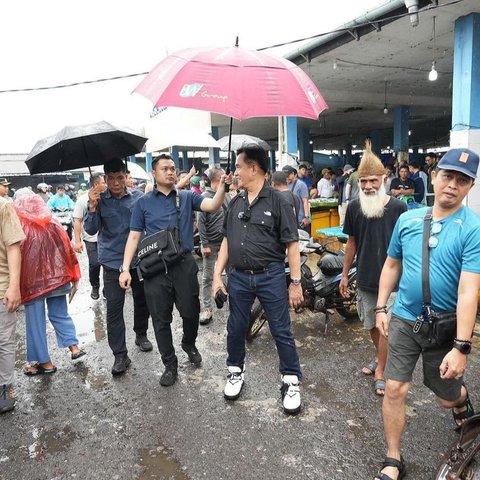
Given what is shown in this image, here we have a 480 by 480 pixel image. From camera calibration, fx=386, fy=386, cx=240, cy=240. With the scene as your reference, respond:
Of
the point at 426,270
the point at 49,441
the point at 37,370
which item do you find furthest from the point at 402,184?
the point at 49,441

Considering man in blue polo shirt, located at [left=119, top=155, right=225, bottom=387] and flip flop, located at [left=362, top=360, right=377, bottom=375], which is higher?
man in blue polo shirt, located at [left=119, top=155, right=225, bottom=387]

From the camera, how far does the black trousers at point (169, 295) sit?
3332 millimetres

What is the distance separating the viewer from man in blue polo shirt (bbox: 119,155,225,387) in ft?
10.9

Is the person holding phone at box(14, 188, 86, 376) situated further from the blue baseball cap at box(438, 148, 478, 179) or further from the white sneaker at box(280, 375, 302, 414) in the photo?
the blue baseball cap at box(438, 148, 478, 179)

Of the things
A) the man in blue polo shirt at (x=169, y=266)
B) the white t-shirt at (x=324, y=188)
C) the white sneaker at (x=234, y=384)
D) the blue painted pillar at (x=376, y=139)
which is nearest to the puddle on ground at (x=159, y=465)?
the white sneaker at (x=234, y=384)

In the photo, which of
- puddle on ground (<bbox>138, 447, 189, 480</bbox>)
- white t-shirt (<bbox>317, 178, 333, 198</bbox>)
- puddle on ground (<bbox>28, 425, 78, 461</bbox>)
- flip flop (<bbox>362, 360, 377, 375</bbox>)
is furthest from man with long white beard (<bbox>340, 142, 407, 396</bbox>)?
white t-shirt (<bbox>317, 178, 333, 198</bbox>)

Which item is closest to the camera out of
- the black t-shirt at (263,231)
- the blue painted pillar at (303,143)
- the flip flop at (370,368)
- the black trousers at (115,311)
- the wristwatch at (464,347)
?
the wristwatch at (464,347)

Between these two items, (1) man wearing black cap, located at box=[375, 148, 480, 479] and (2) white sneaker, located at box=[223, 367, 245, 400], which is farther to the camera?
(2) white sneaker, located at box=[223, 367, 245, 400]

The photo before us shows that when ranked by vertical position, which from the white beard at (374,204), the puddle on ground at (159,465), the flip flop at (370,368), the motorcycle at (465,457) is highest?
the white beard at (374,204)

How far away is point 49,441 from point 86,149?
2.56 metres

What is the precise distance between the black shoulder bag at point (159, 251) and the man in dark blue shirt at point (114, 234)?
1.44 ft

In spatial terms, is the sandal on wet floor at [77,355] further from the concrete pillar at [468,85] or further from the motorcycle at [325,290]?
the concrete pillar at [468,85]

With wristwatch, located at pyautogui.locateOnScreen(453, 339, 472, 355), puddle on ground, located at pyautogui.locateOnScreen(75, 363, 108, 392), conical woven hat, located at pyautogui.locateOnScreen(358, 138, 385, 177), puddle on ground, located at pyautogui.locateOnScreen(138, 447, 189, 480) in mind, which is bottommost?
puddle on ground, located at pyautogui.locateOnScreen(75, 363, 108, 392)

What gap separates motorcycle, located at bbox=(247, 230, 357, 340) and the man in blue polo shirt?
1.02 m
